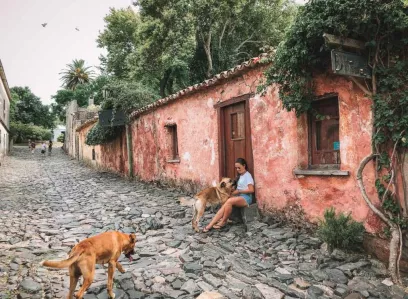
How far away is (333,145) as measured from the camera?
199 inches

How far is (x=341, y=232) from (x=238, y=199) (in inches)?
78.4

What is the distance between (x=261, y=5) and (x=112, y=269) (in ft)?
64.3

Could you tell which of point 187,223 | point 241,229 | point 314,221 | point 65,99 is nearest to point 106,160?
point 187,223

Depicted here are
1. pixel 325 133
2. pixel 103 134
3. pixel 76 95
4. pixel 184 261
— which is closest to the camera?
pixel 184 261

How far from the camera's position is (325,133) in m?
5.20

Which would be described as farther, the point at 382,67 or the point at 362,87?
the point at 362,87

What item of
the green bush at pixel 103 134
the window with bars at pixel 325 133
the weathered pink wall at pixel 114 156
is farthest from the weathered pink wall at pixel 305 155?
the green bush at pixel 103 134

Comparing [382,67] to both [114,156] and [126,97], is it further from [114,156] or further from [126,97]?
[114,156]

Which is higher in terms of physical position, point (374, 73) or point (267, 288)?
point (374, 73)

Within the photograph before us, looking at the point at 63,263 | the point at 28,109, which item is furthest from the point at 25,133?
the point at 63,263

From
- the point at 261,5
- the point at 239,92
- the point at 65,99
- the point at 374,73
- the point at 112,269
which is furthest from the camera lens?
the point at 65,99

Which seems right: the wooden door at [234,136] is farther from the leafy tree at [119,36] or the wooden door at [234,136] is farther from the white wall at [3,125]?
the leafy tree at [119,36]

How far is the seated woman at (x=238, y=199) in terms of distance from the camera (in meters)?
5.74

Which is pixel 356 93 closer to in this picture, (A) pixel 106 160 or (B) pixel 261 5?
(A) pixel 106 160
